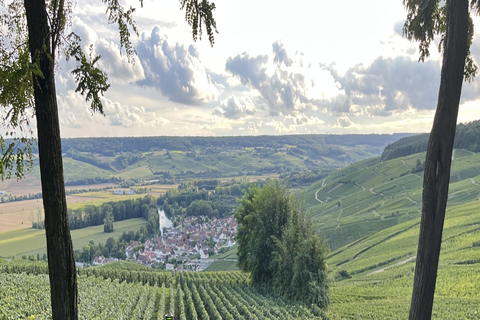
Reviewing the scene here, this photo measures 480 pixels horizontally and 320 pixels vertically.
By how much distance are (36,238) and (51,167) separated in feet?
489

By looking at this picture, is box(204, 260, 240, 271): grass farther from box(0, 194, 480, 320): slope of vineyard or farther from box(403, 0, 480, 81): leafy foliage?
box(403, 0, 480, 81): leafy foliage

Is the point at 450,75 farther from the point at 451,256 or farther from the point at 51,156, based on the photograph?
the point at 451,256

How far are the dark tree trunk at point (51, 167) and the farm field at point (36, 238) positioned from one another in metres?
123

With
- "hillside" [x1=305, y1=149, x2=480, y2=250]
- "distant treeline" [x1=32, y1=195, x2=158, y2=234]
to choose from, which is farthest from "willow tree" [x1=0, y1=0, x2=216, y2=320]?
"distant treeline" [x1=32, y1=195, x2=158, y2=234]

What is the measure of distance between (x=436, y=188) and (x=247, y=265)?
95.7 feet

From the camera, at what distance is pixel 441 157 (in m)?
5.81

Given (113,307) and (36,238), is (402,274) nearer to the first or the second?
(113,307)

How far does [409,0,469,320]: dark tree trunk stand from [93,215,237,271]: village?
3358 inches

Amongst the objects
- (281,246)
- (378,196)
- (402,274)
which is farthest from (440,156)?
(378,196)

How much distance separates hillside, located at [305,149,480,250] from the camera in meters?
91.0

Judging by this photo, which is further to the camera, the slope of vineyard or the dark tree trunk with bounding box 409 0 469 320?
the slope of vineyard

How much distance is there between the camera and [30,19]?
16.8ft

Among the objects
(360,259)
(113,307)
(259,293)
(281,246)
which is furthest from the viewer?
(360,259)

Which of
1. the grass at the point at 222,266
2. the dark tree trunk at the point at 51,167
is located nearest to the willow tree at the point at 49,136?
the dark tree trunk at the point at 51,167
